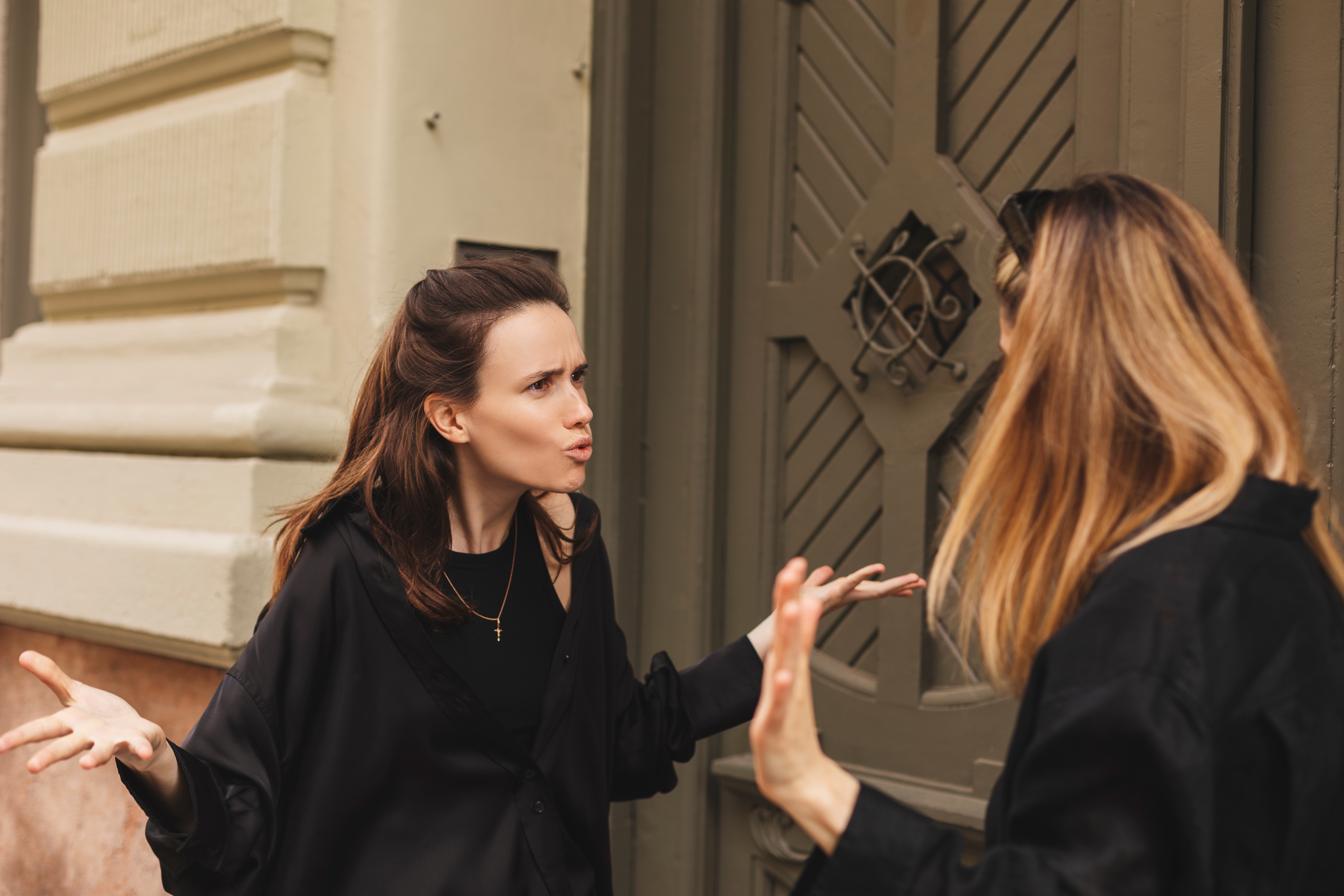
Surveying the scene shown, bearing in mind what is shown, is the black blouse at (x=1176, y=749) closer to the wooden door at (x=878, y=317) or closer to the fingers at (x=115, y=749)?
the fingers at (x=115, y=749)

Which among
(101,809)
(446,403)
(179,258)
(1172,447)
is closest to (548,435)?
(446,403)

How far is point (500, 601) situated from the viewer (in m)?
A: 1.96

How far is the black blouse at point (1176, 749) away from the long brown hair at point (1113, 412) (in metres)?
0.06

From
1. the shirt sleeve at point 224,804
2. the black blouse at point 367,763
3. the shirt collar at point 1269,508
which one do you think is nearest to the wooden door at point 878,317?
the black blouse at point 367,763

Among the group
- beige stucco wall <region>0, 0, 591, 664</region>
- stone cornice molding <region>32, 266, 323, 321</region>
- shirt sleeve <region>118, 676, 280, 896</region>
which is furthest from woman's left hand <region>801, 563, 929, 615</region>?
stone cornice molding <region>32, 266, 323, 321</region>

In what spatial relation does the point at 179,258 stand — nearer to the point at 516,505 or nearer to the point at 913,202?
the point at 516,505

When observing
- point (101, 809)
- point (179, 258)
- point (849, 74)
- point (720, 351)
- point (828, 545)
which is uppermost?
point (849, 74)

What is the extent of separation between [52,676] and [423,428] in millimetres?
704

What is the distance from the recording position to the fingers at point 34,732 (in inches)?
52.2

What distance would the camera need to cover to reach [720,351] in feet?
9.50

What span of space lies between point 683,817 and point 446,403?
1.41 meters

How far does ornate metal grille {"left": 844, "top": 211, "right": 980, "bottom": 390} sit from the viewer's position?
246 cm

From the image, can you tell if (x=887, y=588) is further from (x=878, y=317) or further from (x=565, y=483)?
(x=878, y=317)

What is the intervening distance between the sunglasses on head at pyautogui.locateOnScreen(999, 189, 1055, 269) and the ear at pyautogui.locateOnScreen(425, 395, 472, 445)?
37.9 inches
